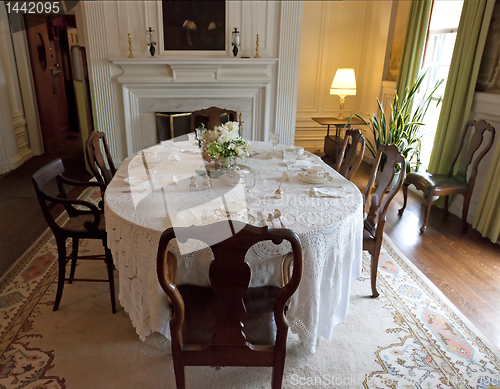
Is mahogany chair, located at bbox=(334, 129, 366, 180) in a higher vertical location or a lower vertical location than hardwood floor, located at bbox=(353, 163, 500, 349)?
higher

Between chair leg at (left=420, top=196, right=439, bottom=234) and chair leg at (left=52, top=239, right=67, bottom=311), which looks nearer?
chair leg at (left=52, top=239, right=67, bottom=311)

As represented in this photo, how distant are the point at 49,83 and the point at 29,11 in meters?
1.28

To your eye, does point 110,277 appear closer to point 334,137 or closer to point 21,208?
point 21,208

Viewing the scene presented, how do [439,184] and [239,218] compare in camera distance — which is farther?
[439,184]

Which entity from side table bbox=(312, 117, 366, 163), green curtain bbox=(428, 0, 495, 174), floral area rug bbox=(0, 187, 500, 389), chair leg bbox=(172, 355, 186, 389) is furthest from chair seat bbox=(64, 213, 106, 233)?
side table bbox=(312, 117, 366, 163)

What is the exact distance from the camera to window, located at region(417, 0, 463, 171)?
3.67 m

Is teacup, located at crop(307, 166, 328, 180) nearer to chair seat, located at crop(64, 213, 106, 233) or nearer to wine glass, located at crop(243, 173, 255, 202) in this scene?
wine glass, located at crop(243, 173, 255, 202)

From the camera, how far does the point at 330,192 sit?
1.98 m

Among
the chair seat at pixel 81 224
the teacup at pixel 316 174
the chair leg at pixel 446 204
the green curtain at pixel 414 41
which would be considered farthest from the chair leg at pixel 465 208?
the chair seat at pixel 81 224

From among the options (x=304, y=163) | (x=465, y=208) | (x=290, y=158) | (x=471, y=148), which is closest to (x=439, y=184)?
(x=465, y=208)

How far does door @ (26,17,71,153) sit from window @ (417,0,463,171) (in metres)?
5.06

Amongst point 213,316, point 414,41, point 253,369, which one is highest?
point 414,41

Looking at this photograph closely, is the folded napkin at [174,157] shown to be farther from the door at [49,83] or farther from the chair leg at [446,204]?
the door at [49,83]

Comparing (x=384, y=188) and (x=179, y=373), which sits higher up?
(x=384, y=188)
